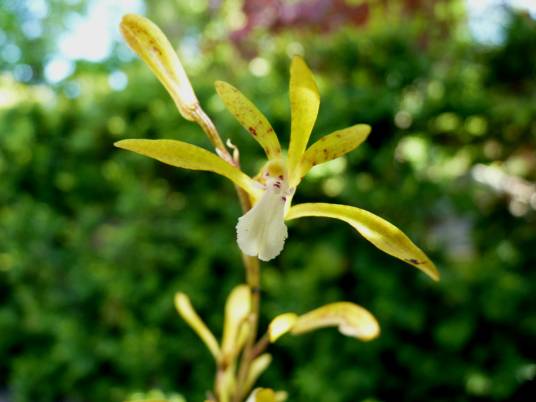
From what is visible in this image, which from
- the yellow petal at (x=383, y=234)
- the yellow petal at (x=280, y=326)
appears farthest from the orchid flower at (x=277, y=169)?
the yellow petal at (x=280, y=326)

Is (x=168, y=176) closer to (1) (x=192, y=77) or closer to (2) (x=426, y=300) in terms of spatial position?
(1) (x=192, y=77)

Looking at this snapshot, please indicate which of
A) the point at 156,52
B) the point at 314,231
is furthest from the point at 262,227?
the point at 314,231

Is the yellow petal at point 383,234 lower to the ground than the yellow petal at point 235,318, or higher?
higher

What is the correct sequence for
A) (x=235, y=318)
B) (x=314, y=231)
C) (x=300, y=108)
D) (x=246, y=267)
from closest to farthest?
1. (x=300, y=108)
2. (x=246, y=267)
3. (x=235, y=318)
4. (x=314, y=231)

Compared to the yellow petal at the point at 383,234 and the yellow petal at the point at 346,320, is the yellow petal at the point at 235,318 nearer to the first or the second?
the yellow petal at the point at 346,320

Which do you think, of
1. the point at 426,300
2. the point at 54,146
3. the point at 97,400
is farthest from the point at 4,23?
the point at 426,300

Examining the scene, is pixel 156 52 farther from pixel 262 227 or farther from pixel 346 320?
pixel 346 320

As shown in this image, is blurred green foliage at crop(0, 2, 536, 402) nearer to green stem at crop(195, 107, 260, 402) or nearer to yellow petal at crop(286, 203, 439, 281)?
Answer: green stem at crop(195, 107, 260, 402)
